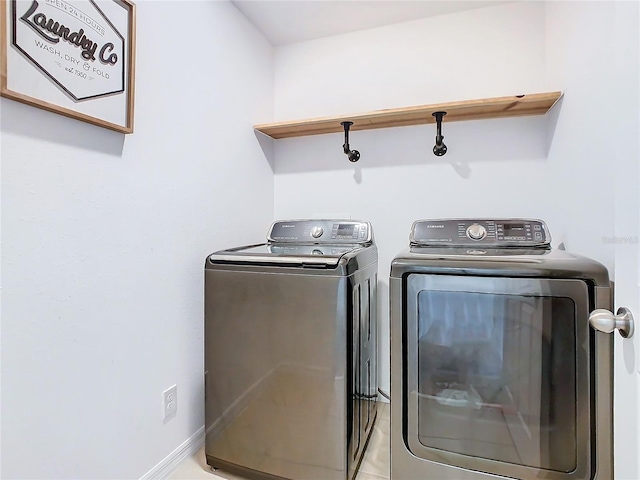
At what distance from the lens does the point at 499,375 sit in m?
1.10

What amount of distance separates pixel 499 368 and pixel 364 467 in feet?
2.55

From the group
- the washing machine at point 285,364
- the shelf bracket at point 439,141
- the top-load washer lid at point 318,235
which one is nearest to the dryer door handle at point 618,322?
the washing machine at point 285,364

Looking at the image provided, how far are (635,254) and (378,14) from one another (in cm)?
177

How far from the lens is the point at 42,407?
95cm

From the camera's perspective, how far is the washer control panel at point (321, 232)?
184cm

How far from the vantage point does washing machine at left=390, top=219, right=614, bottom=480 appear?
1.01 m

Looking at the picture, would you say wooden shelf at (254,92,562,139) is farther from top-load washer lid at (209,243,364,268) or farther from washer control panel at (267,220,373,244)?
top-load washer lid at (209,243,364,268)

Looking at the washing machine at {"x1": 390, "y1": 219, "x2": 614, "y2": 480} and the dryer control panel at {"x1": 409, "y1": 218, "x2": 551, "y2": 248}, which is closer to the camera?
the washing machine at {"x1": 390, "y1": 219, "x2": 614, "y2": 480}

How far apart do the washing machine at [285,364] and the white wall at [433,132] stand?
71cm

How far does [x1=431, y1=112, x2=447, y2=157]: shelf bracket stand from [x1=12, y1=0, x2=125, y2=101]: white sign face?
139cm

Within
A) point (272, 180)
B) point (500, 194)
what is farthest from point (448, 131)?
point (272, 180)

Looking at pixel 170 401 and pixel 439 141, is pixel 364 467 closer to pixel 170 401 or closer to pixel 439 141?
pixel 170 401

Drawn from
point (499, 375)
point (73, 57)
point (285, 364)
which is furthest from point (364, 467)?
point (73, 57)

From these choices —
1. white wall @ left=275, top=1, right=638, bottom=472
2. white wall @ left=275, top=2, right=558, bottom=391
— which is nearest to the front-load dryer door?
white wall @ left=275, top=1, right=638, bottom=472
